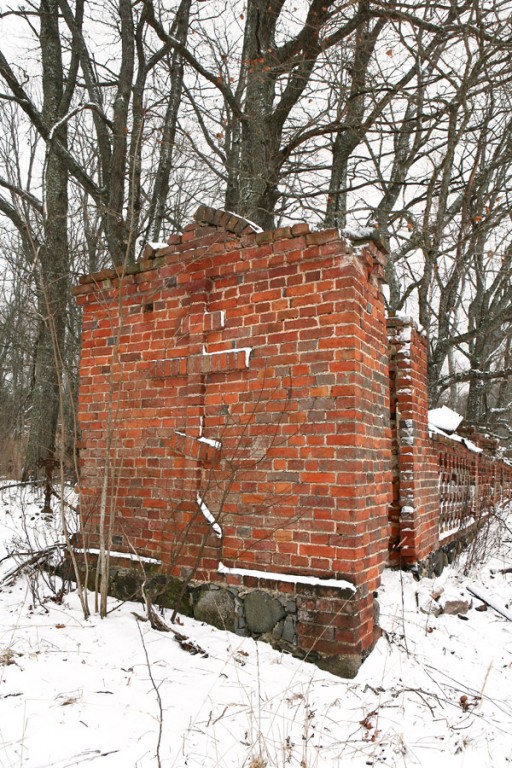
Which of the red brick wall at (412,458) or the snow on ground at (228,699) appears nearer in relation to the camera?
the snow on ground at (228,699)

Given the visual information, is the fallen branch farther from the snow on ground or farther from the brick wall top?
the brick wall top

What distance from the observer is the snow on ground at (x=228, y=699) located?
238 cm

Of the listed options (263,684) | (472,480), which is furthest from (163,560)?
(472,480)

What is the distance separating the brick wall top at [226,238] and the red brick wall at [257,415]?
0.5 inches

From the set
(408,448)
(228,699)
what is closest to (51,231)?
(408,448)

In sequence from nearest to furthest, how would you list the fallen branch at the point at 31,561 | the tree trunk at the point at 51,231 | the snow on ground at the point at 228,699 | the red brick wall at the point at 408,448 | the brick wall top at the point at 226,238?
1. the snow on ground at the point at 228,699
2. the brick wall top at the point at 226,238
3. the fallen branch at the point at 31,561
4. the red brick wall at the point at 408,448
5. the tree trunk at the point at 51,231

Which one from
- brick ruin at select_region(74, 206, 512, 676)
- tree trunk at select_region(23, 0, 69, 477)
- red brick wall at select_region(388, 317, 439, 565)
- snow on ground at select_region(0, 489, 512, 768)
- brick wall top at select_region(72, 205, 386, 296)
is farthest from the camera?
tree trunk at select_region(23, 0, 69, 477)

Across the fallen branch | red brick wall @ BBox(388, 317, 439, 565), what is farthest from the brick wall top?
the fallen branch

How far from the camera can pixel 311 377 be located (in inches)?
139

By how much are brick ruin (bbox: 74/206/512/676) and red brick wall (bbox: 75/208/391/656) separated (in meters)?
0.01

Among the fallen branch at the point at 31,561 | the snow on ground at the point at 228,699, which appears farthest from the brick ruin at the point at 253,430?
the fallen branch at the point at 31,561

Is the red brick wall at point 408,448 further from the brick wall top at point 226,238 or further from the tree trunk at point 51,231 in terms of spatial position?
the tree trunk at point 51,231

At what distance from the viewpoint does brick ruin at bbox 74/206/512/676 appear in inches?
133

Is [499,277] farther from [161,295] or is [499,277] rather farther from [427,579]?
[161,295]
